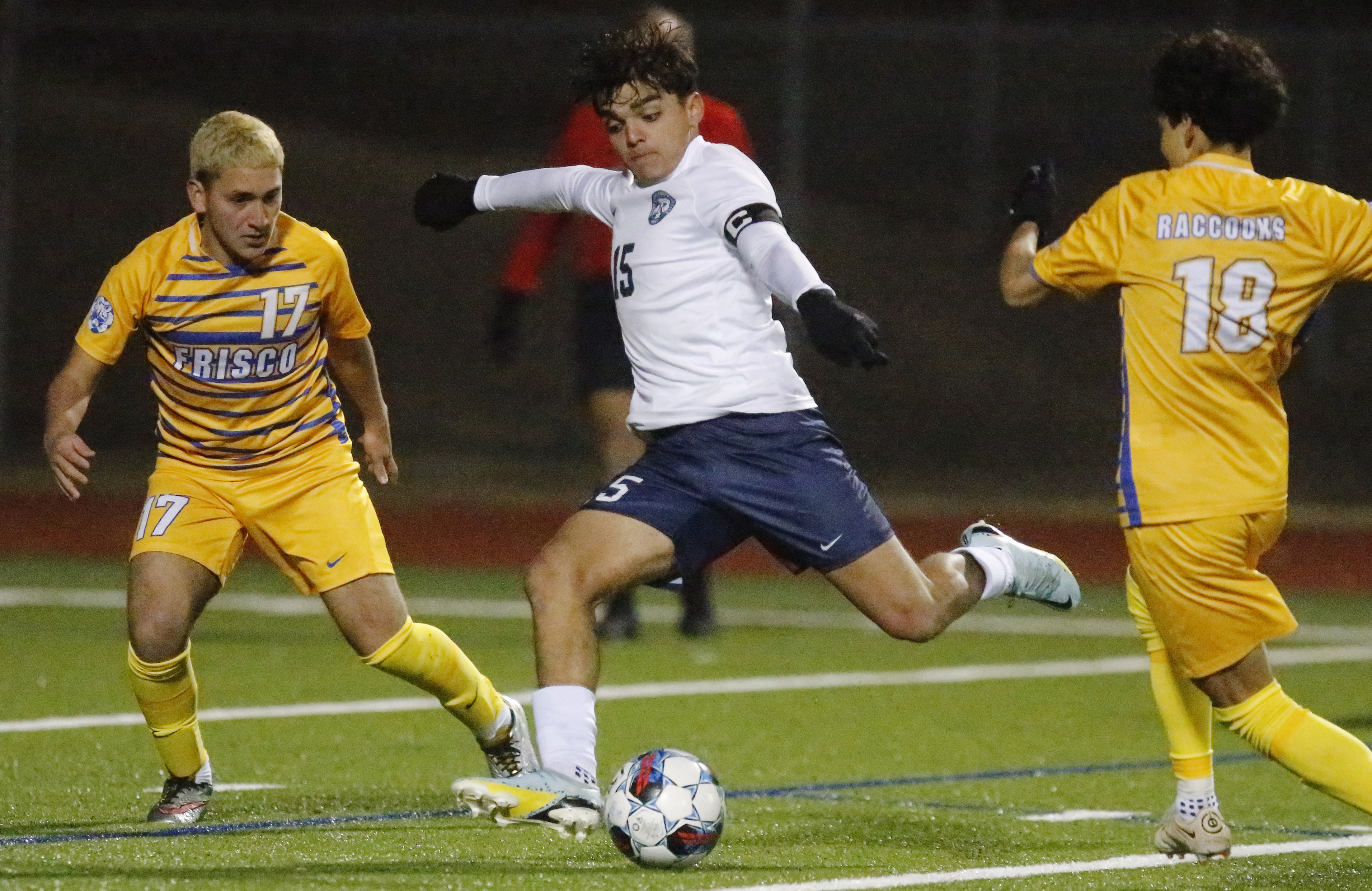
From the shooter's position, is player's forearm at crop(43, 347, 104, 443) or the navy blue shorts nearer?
the navy blue shorts

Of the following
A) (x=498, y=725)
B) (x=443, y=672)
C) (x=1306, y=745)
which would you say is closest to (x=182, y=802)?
(x=443, y=672)

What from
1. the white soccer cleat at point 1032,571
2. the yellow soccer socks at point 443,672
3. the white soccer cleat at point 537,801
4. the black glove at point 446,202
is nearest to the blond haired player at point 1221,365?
the white soccer cleat at point 1032,571

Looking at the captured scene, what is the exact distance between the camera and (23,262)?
72.2 feet

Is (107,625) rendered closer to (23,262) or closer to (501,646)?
(501,646)

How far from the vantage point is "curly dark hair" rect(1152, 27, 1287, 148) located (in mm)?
5203

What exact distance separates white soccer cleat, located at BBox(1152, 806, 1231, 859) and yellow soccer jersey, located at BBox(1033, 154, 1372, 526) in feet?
Answer: 2.59

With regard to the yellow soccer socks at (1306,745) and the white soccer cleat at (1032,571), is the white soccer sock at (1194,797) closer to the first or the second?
the yellow soccer socks at (1306,745)

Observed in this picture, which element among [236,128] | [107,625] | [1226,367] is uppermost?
[236,128]

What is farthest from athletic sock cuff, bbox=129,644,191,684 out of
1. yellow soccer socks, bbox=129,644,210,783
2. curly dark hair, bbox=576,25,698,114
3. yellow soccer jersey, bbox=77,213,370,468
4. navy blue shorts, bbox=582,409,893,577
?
curly dark hair, bbox=576,25,698,114

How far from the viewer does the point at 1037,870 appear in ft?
17.5

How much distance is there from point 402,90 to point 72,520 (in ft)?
44.4

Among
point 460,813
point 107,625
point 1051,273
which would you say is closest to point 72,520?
point 107,625

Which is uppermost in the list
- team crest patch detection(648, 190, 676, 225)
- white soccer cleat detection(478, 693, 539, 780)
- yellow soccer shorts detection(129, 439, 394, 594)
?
team crest patch detection(648, 190, 676, 225)

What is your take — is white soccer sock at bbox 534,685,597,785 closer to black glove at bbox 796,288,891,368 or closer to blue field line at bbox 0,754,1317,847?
blue field line at bbox 0,754,1317,847
